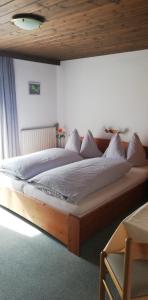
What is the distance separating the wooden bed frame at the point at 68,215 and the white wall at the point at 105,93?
121cm

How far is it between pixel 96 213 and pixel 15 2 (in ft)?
6.33

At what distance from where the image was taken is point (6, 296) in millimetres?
1760

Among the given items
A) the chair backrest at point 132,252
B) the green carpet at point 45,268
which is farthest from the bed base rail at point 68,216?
the chair backrest at point 132,252

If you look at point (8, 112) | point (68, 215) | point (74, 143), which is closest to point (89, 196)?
point (68, 215)

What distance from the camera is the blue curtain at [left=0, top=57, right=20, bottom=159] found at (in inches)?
142

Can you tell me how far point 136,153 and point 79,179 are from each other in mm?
1281

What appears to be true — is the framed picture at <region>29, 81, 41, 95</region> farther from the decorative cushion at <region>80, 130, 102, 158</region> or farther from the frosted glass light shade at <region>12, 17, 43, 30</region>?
the frosted glass light shade at <region>12, 17, 43, 30</region>

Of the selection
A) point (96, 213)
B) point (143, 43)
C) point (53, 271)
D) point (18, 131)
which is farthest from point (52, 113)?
point (53, 271)

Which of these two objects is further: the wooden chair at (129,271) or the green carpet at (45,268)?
the green carpet at (45,268)

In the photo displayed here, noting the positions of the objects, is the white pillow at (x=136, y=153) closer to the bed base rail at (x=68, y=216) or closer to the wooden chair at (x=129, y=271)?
the bed base rail at (x=68, y=216)

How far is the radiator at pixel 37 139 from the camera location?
409cm

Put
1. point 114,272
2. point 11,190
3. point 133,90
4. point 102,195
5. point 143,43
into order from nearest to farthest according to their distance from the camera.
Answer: point 114,272
point 102,195
point 11,190
point 143,43
point 133,90

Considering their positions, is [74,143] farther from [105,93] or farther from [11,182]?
[11,182]

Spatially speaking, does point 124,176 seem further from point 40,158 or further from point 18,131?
point 18,131
